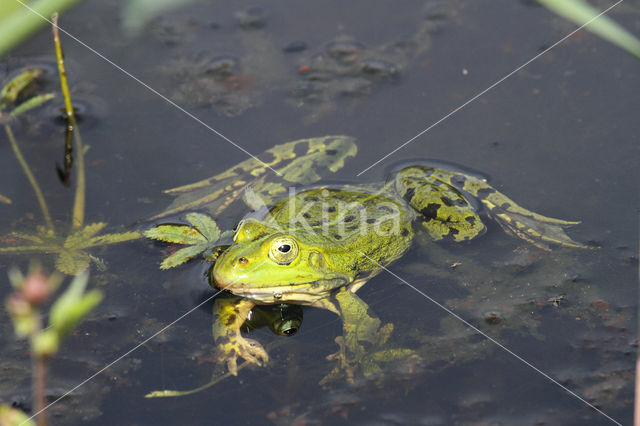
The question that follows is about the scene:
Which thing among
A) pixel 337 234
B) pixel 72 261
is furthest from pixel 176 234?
pixel 337 234

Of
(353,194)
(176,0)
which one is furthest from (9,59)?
(353,194)

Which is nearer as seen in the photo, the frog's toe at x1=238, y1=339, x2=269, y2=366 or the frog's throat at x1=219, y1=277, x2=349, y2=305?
the frog's toe at x1=238, y1=339, x2=269, y2=366

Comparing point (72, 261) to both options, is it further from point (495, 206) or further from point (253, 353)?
point (495, 206)

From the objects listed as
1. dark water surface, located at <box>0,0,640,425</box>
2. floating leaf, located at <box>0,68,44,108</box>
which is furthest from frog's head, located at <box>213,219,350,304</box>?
floating leaf, located at <box>0,68,44,108</box>

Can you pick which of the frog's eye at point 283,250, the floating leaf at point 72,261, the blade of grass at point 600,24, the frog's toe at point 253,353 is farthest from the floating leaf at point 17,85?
the blade of grass at point 600,24

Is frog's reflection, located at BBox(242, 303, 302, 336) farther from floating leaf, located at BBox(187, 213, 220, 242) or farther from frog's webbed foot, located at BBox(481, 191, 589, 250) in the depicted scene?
frog's webbed foot, located at BBox(481, 191, 589, 250)

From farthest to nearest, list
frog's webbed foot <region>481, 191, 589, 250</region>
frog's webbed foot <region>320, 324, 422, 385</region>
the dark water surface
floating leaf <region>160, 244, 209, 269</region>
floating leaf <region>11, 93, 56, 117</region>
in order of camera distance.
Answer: floating leaf <region>11, 93, 56, 117</region>, frog's webbed foot <region>481, 191, 589, 250</region>, floating leaf <region>160, 244, 209, 269</region>, frog's webbed foot <region>320, 324, 422, 385</region>, the dark water surface

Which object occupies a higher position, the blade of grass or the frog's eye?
the blade of grass
